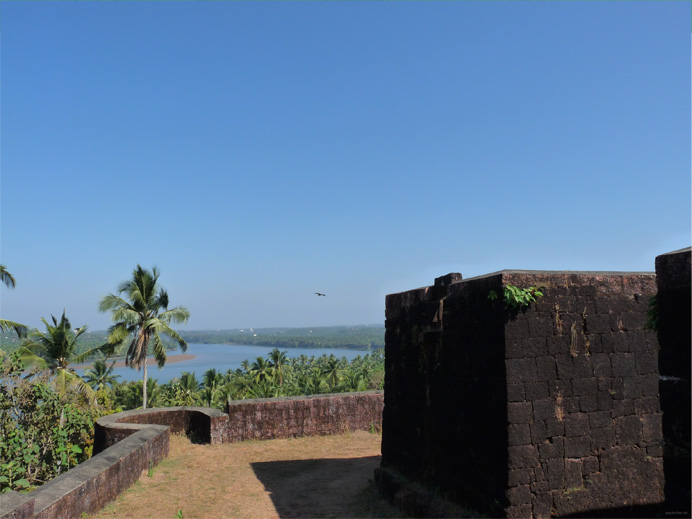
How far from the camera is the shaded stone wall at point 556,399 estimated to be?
611 cm

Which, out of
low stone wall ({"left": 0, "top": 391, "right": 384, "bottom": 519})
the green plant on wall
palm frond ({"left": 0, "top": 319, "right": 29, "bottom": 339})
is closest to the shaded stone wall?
the green plant on wall

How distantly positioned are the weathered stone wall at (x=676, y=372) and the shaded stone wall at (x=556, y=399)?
8.83 ft

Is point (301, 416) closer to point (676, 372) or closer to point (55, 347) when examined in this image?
point (676, 372)

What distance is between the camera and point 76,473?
759 cm

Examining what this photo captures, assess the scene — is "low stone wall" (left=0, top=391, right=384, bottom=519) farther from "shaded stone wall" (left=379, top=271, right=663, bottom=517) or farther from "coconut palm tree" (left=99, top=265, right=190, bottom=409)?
"coconut palm tree" (left=99, top=265, right=190, bottom=409)

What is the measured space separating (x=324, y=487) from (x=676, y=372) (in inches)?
303

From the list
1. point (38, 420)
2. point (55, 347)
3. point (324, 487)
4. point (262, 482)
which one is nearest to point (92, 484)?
point (262, 482)

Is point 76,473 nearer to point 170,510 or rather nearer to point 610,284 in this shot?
point 170,510

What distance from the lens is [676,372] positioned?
11.1ft

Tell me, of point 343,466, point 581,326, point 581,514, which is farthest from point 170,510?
point 581,326

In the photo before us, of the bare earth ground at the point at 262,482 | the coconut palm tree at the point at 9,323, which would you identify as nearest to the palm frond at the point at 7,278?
the coconut palm tree at the point at 9,323

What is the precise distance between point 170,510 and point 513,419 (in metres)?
5.79

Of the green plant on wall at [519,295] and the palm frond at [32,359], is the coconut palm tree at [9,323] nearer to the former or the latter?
the palm frond at [32,359]

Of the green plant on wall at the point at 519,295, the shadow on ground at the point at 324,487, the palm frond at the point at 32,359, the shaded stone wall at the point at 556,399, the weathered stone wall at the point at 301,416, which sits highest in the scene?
the green plant on wall at the point at 519,295
